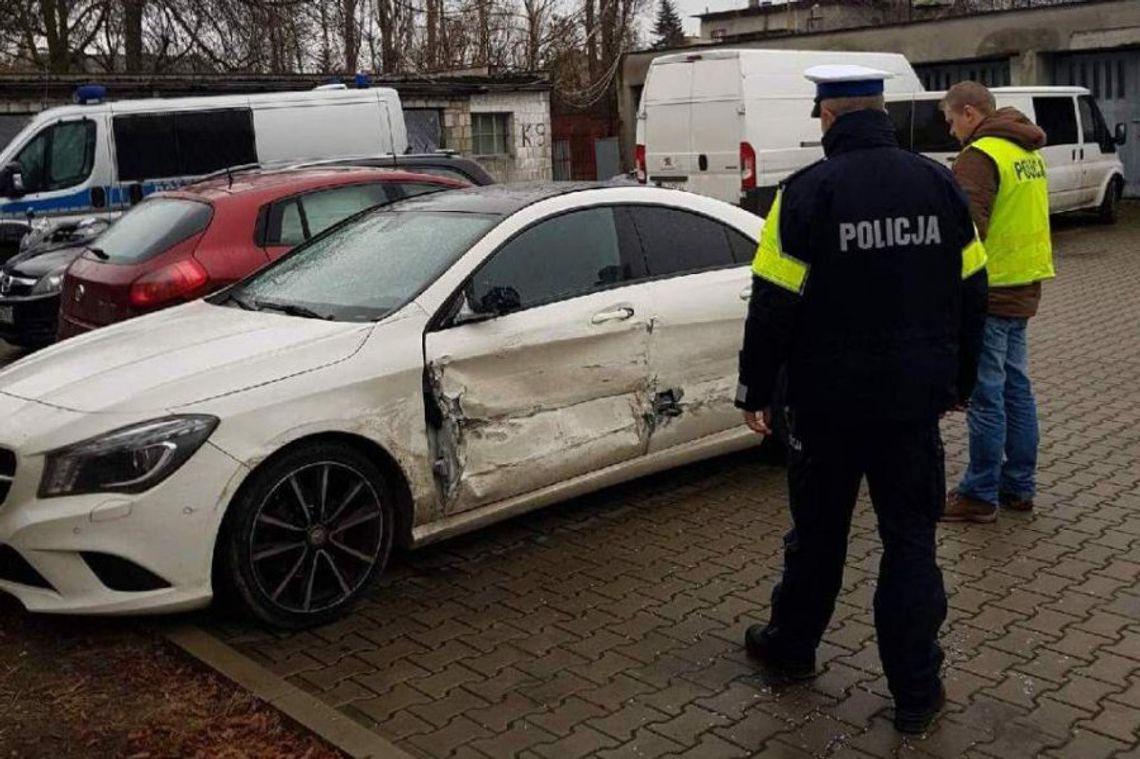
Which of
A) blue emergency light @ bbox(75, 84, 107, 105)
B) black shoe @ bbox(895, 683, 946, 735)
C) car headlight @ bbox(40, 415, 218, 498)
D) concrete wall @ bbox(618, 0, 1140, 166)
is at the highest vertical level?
concrete wall @ bbox(618, 0, 1140, 166)

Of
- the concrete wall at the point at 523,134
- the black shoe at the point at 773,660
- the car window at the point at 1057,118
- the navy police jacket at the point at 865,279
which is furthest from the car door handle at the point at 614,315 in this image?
the concrete wall at the point at 523,134

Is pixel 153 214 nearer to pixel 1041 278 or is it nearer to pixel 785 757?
pixel 1041 278

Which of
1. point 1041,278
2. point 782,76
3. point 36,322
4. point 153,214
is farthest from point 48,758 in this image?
Result: point 782,76

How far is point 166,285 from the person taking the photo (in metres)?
7.48

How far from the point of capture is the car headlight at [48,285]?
965 centimetres

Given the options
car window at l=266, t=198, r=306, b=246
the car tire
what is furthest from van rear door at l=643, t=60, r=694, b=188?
the car tire

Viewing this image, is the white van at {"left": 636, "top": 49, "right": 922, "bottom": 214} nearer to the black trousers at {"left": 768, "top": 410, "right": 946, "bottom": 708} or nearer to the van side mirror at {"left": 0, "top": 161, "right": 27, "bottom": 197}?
the van side mirror at {"left": 0, "top": 161, "right": 27, "bottom": 197}

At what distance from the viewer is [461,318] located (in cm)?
502

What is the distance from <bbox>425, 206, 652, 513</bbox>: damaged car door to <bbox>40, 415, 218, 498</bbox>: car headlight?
1047 millimetres

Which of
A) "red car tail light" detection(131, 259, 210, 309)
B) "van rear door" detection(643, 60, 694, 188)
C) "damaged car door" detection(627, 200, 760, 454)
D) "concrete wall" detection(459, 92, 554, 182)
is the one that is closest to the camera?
"damaged car door" detection(627, 200, 760, 454)

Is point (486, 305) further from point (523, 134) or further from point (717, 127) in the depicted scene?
point (523, 134)

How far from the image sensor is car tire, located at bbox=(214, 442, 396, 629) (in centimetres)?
440

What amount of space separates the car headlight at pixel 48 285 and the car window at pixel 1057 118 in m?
13.0

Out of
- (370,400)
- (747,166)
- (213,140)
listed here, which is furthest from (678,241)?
(213,140)
